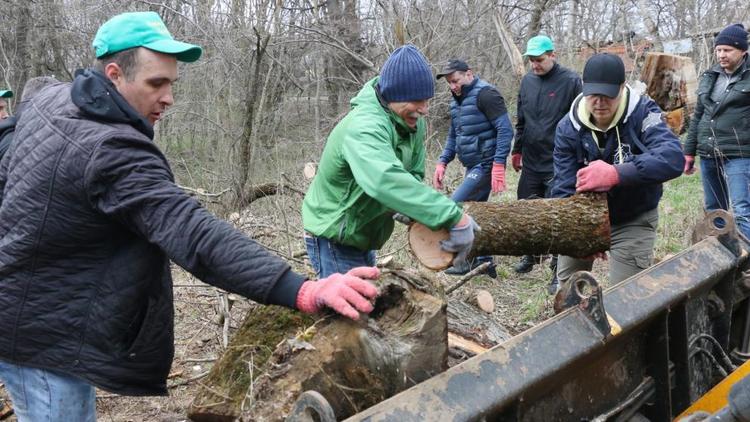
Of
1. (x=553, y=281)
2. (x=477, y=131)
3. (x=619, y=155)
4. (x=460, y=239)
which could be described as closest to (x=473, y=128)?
(x=477, y=131)

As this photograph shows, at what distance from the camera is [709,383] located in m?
2.61

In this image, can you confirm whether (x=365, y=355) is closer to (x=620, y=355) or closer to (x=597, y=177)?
(x=620, y=355)

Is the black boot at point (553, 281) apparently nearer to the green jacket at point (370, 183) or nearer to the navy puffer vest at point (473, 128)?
the navy puffer vest at point (473, 128)

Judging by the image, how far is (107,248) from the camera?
2.00 metres

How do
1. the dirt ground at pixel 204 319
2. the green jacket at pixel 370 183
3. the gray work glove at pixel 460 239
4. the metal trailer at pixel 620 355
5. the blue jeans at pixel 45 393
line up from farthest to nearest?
1. the dirt ground at pixel 204 319
2. the gray work glove at pixel 460 239
3. the green jacket at pixel 370 183
4. the blue jeans at pixel 45 393
5. the metal trailer at pixel 620 355

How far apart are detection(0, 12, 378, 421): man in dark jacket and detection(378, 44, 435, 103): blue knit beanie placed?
1.22m

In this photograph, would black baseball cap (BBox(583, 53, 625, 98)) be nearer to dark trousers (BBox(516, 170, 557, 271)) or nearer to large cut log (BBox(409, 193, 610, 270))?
large cut log (BBox(409, 193, 610, 270))

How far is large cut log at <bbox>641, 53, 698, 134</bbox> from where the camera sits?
9.56 m

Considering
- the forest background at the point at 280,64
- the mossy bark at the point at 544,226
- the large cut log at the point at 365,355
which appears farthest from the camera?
the forest background at the point at 280,64

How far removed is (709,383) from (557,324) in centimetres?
113

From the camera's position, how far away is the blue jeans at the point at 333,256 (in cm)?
349

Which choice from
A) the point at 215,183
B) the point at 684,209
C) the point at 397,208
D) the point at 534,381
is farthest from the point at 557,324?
the point at 215,183

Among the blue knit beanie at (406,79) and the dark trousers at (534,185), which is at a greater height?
the blue knit beanie at (406,79)

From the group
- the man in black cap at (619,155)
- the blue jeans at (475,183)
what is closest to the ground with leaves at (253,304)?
the blue jeans at (475,183)
